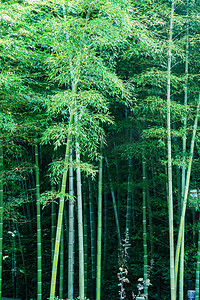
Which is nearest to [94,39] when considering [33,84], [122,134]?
[33,84]

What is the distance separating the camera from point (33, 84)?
4.92 meters

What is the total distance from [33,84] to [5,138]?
90cm

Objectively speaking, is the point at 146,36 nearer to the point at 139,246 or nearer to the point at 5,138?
the point at 5,138

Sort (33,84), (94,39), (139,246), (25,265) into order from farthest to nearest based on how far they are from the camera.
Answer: (25,265)
(139,246)
(33,84)
(94,39)

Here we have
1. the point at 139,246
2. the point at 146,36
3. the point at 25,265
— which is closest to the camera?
the point at 146,36

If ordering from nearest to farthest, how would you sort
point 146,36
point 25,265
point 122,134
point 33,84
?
point 146,36 → point 33,84 → point 122,134 → point 25,265

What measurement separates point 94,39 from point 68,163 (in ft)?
4.79

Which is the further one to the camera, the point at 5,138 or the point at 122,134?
the point at 122,134

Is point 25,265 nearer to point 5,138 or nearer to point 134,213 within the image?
point 134,213

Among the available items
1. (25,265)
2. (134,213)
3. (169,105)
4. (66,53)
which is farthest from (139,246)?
(66,53)

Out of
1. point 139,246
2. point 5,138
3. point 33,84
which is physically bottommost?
point 139,246

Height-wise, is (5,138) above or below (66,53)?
below

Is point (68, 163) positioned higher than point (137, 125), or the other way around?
point (137, 125)

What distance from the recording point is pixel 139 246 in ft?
24.7
